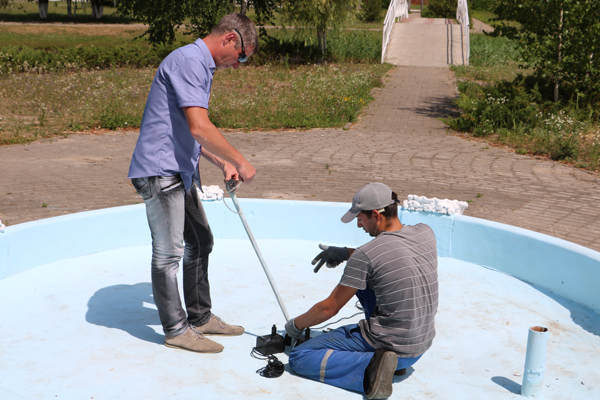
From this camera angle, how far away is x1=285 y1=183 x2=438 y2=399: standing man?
9.80 feet

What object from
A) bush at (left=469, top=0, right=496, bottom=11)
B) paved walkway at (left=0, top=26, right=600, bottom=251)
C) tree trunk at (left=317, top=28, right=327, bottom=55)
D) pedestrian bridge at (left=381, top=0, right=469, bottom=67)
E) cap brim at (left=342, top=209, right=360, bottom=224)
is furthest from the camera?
bush at (left=469, top=0, right=496, bottom=11)

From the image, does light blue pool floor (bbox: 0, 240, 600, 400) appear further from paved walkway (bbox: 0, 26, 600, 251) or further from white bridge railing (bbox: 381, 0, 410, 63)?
white bridge railing (bbox: 381, 0, 410, 63)

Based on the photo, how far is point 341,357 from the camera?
3.30 metres

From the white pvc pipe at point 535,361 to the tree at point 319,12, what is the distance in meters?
20.9

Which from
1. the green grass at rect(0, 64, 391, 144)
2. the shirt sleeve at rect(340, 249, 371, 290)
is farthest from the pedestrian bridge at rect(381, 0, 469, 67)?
the shirt sleeve at rect(340, 249, 371, 290)

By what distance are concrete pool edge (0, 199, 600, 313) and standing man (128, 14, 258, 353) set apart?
7.17 ft

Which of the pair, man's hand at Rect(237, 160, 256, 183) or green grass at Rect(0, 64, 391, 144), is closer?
man's hand at Rect(237, 160, 256, 183)

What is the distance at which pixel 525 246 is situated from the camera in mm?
5254

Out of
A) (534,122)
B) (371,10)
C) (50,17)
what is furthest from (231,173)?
(50,17)

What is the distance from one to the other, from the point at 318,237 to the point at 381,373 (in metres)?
3.11

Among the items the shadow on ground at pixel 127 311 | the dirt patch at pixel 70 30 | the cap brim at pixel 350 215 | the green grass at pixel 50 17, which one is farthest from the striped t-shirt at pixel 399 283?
the green grass at pixel 50 17

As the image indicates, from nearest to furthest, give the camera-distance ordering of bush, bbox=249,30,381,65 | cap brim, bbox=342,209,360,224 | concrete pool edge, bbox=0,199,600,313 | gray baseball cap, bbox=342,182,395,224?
gray baseball cap, bbox=342,182,395,224 < cap brim, bbox=342,209,360,224 < concrete pool edge, bbox=0,199,600,313 < bush, bbox=249,30,381,65

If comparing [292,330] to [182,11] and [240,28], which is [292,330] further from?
[182,11]

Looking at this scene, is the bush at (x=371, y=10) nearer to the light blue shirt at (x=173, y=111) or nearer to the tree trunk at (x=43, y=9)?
the tree trunk at (x=43, y=9)
